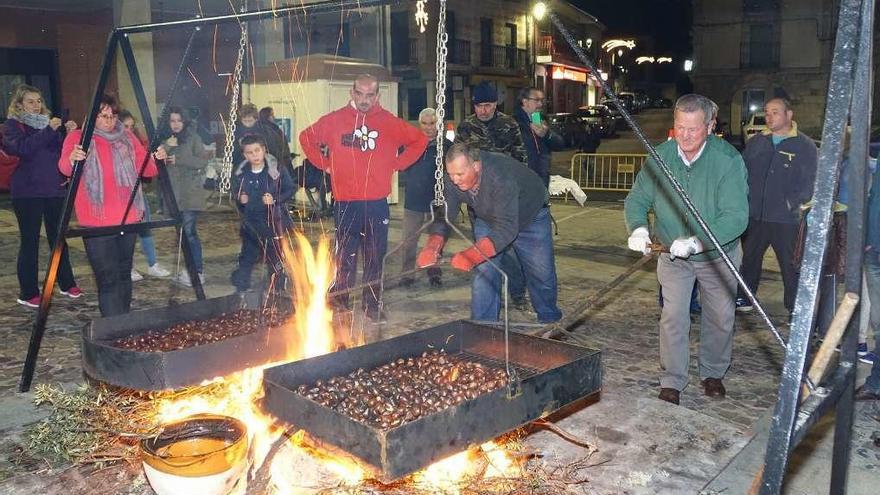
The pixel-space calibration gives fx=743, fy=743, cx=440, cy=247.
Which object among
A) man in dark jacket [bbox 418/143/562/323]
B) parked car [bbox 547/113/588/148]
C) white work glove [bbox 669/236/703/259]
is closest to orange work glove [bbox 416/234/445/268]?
man in dark jacket [bbox 418/143/562/323]

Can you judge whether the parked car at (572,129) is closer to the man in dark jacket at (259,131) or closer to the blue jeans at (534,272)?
the man in dark jacket at (259,131)

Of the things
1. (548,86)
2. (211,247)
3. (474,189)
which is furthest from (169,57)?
(548,86)

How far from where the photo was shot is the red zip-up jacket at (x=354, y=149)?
6914 millimetres

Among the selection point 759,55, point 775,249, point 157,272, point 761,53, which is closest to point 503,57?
point 759,55

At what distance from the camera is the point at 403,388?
399 centimetres

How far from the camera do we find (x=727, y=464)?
423cm

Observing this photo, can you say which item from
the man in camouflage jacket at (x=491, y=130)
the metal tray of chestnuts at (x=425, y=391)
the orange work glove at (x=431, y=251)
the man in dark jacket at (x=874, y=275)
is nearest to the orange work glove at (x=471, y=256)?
the orange work glove at (x=431, y=251)

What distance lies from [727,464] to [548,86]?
49093 millimetres

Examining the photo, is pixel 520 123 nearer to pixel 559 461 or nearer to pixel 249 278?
pixel 249 278

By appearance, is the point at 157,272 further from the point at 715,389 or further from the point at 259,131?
the point at 715,389

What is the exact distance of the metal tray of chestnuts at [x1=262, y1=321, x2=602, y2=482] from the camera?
3217 mm

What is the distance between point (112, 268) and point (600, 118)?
31040mm

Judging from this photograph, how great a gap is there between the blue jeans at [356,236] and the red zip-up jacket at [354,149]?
→ 9 cm

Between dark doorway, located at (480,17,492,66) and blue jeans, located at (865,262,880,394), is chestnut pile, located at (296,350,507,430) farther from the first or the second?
dark doorway, located at (480,17,492,66)
